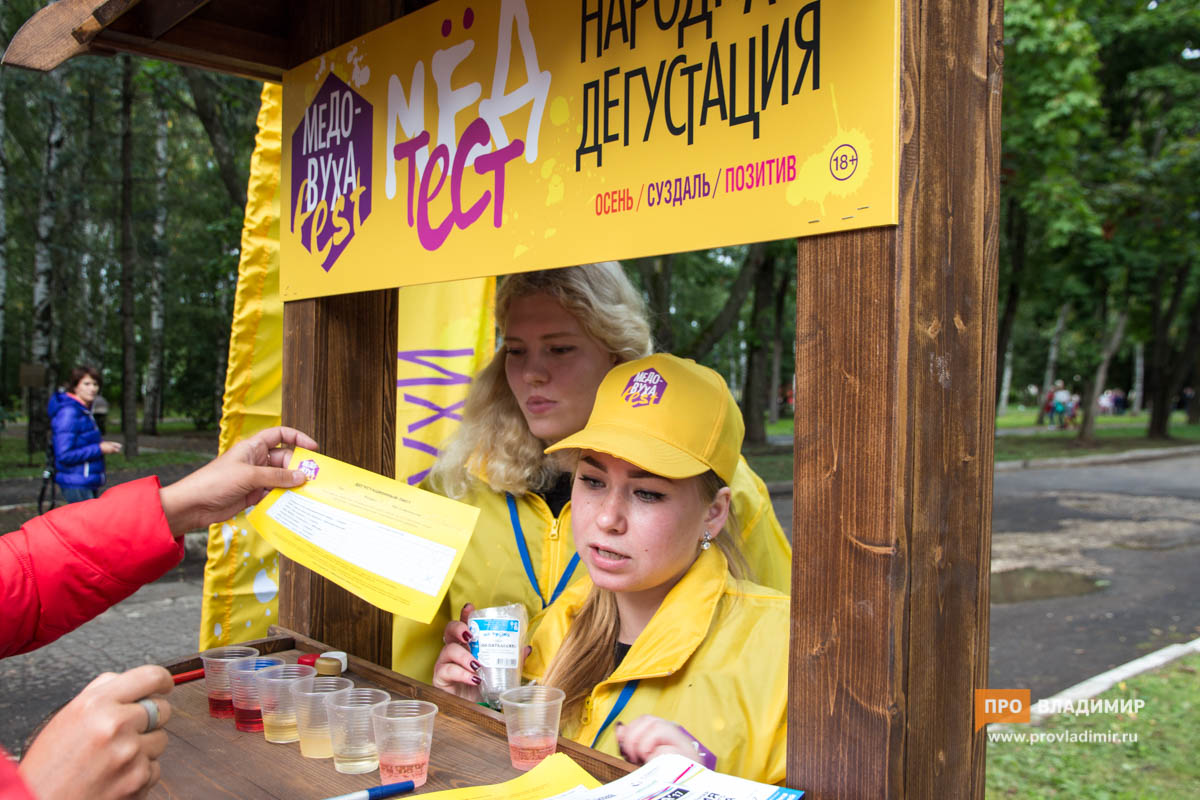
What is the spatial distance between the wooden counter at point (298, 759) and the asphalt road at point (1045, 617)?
3.39 meters

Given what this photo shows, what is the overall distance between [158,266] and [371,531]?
19191 millimetres

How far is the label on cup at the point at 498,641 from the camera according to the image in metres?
1.94

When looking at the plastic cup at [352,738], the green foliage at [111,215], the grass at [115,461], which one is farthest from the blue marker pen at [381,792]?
the grass at [115,461]

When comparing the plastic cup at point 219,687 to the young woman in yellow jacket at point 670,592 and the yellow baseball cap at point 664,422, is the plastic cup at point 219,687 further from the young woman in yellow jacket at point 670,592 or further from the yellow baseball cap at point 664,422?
the yellow baseball cap at point 664,422

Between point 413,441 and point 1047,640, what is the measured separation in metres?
4.94

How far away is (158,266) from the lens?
1855cm

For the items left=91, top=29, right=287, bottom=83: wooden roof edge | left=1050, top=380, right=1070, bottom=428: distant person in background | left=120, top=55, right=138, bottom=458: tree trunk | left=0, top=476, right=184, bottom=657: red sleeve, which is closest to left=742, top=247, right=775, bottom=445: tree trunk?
left=120, top=55, right=138, bottom=458: tree trunk

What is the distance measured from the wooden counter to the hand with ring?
387 millimetres

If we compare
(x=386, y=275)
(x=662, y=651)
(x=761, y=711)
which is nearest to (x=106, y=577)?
(x=386, y=275)

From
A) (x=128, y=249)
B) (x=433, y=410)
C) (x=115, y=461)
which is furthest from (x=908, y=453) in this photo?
(x=115, y=461)

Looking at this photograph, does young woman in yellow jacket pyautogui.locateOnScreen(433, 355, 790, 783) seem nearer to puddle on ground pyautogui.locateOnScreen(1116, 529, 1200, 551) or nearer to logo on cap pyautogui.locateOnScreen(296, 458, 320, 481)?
logo on cap pyautogui.locateOnScreen(296, 458, 320, 481)

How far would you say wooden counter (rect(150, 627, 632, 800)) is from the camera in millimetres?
1518

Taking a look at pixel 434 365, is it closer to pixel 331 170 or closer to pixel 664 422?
pixel 331 170

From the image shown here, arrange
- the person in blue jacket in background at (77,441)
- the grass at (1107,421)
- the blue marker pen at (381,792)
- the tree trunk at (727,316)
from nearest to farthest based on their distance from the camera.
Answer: the blue marker pen at (381,792), the person in blue jacket in background at (77,441), the tree trunk at (727,316), the grass at (1107,421)
